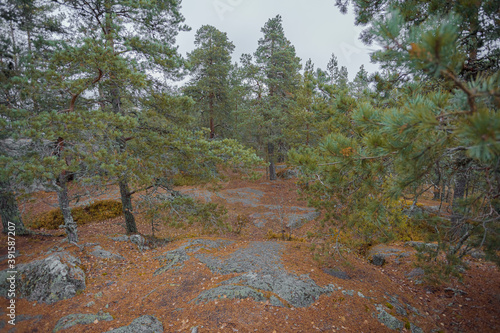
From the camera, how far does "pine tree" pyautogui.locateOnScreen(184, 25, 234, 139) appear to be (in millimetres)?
14938

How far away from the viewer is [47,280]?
4.11 metres

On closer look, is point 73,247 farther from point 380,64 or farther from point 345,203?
point 380,64

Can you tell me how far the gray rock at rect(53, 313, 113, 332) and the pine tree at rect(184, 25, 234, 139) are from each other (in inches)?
528

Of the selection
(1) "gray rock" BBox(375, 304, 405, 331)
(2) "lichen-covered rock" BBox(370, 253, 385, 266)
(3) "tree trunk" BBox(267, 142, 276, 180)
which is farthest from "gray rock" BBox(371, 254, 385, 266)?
(3) "tree trunk" BBox(267, 142, 276, 180)

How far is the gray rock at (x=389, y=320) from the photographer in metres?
3.29

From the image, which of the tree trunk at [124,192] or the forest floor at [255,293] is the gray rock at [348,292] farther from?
the tree trunk at [124,192]

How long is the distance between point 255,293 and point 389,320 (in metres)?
2.15

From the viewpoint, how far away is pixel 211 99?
1578 centimetres

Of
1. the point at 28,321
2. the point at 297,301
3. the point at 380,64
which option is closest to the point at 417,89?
the point at 380,64

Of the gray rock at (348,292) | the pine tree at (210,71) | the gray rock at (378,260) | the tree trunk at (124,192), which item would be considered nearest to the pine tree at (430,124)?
the gray rock at (348,292)

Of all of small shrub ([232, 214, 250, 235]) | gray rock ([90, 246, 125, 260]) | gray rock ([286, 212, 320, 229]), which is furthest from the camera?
gray rock ([286, 212, 320, 229])

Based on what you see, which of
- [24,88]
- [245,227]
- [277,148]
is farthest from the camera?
[277,148]

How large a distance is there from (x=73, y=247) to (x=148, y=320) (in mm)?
3546

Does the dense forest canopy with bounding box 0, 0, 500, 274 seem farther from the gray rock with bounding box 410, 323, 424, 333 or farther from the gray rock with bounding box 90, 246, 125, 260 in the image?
the gray rock with bounding box 410, 323, 424, 333
